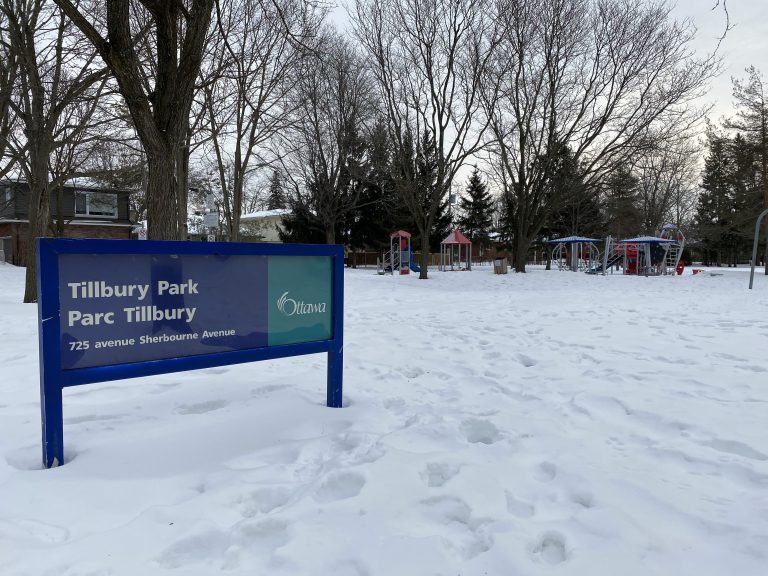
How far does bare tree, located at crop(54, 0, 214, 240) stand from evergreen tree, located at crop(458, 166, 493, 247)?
43346mm

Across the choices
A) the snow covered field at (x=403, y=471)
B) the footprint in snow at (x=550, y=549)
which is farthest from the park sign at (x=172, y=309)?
the footprint in snow at (x=550, y=549)

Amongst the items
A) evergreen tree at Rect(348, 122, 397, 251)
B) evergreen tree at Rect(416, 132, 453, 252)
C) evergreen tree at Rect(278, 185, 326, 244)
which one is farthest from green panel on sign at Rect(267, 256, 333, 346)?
evergreen tree at Rect(278, 185, 326, 244)

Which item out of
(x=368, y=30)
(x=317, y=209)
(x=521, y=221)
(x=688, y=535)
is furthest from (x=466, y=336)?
(x=317, y=209)

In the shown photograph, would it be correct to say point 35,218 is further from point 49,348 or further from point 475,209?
point 475,209

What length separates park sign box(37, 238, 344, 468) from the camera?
2.66 m

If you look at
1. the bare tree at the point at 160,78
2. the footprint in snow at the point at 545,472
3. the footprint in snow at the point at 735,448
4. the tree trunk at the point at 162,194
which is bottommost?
the footprint in snow at the point at 545,472

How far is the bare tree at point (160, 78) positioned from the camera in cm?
454

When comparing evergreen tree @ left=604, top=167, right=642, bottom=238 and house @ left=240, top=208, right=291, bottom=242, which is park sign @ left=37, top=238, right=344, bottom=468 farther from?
house @ left=240, top=208, right=291, bottom=242

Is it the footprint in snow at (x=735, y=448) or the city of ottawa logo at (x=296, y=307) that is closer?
the footprint in snow at (x=735, y=448)

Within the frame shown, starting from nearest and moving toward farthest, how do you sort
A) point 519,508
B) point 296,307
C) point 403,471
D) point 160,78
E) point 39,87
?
1. point 519,508
2. point 403,471
3. point 296,307
4. point 160,78
5. point 39,87

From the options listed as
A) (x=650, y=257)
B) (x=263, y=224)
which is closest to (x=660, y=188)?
(x=650, y=257)

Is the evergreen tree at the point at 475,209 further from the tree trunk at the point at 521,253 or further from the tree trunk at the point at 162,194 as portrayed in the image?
the tree trunk at the point at 162,194

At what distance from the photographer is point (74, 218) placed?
33562 mm

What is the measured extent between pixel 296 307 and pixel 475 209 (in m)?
45.2
